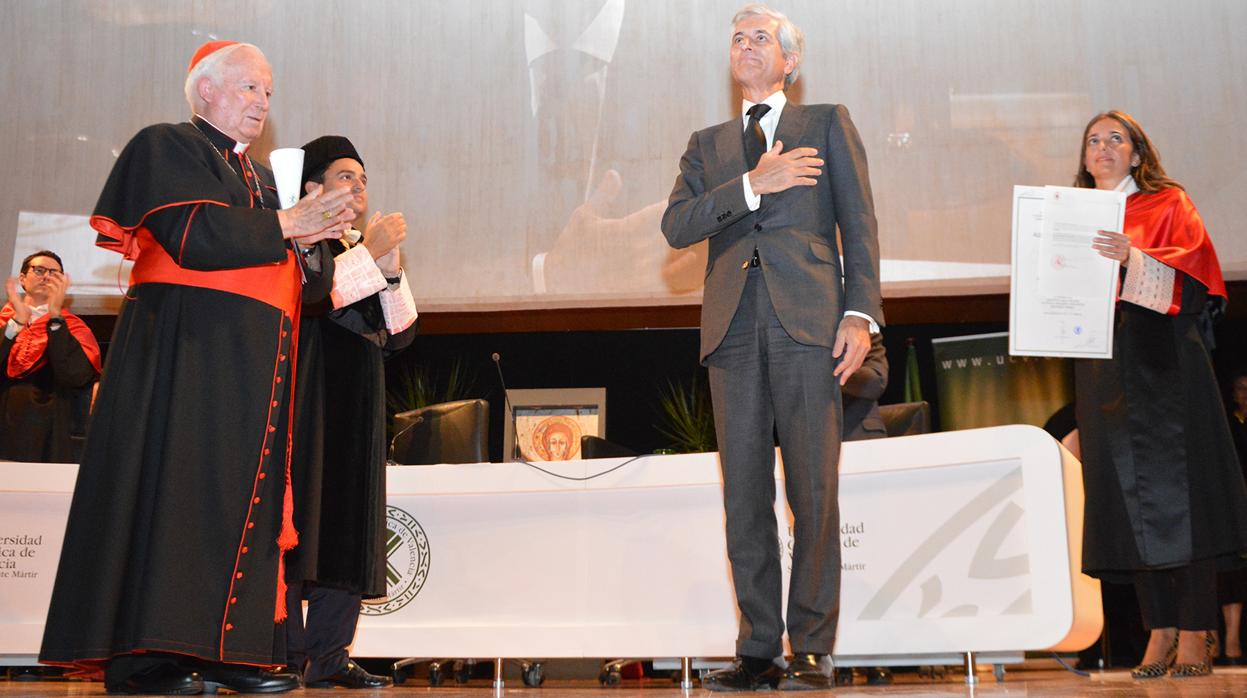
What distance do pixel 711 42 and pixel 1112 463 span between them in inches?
147

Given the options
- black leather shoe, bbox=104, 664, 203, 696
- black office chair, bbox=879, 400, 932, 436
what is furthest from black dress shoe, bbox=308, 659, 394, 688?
black office chair, bbox=879, 400, 932, 436

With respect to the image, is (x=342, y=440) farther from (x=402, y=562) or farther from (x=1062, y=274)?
(x=1062, y=274)

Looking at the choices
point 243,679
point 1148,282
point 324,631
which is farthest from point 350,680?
point 1148,282

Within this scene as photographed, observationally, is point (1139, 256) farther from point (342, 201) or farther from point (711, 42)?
point (711, 42)

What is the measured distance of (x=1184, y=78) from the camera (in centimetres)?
598

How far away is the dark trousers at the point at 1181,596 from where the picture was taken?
343 centimetres

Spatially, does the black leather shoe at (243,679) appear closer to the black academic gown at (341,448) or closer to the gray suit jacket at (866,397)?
the black academic gown at (341,448)

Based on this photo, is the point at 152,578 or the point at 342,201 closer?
the point at 152,578

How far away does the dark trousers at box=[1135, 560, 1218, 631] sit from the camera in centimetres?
343

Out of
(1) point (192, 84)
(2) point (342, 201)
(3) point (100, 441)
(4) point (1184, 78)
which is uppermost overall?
(4) point (1184, 78)

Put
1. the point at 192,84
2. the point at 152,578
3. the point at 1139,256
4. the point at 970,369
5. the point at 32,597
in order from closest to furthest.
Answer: the point at 152,578 → the point at 192,84 → the point at 1139,256 → the point at 32,597 → the point at 970,369

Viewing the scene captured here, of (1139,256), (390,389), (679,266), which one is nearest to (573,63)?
(679,266)

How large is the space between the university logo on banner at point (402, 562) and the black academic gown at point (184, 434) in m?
1.14

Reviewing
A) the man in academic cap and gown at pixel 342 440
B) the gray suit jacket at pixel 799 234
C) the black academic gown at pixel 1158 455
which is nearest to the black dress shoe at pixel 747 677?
the gray suit jacket at pixel 799 234
